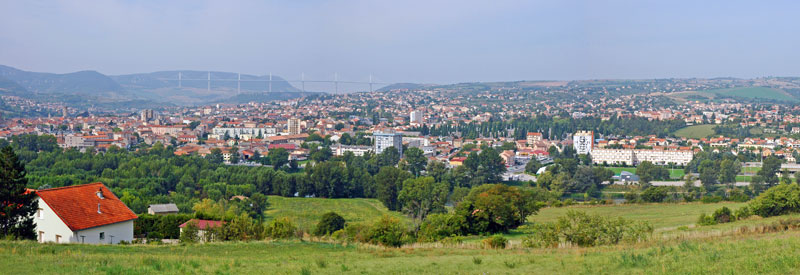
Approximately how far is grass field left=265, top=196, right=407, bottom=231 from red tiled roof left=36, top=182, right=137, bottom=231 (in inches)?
517

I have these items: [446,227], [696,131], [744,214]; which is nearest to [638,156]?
[696,131]

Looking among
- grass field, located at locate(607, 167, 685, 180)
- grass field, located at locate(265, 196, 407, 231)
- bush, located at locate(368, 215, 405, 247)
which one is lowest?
grass field, located at locate(265, 196, 407, 231)

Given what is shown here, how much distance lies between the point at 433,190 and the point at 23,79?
19396cm

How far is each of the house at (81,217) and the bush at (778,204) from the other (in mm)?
13855

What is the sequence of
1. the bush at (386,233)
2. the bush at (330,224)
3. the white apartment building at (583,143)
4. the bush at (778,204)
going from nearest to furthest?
the bush at (386,233)
the bush at (778,204)
the bush at (330,224)
the white apartment building at (583,143)

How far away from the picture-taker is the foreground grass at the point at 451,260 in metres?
6.39

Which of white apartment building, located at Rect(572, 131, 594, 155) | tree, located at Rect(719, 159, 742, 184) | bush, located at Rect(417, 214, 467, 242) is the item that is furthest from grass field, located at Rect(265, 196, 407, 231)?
white apartment building, located at Rect(572, 131, 594, 155)

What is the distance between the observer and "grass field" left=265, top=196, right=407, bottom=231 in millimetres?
27766

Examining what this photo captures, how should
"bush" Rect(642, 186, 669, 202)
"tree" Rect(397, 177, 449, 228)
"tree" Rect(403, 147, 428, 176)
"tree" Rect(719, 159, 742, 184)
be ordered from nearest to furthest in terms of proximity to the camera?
"bush" Rect(642, 186, 669, 202), "tree" Rect(397, 177, 449, 228), "tree" Rect(719, 159, 742, 184), "tree" Rect(403, 147, 428, 176)

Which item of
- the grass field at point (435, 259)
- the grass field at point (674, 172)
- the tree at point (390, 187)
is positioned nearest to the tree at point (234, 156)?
the tree at point (390, 187)

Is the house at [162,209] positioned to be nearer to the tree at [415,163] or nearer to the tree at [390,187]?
the tree at [390,187]

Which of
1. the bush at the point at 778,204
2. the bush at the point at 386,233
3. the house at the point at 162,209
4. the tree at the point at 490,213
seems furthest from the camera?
the house at the point at 162,209

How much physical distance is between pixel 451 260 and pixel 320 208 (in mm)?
23785

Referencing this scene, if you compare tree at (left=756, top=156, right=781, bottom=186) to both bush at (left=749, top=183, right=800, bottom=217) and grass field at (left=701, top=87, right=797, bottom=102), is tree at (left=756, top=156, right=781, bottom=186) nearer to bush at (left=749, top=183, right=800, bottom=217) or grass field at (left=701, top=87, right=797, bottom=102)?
bush at (left=749, top=183, right=800, bottom=217)
